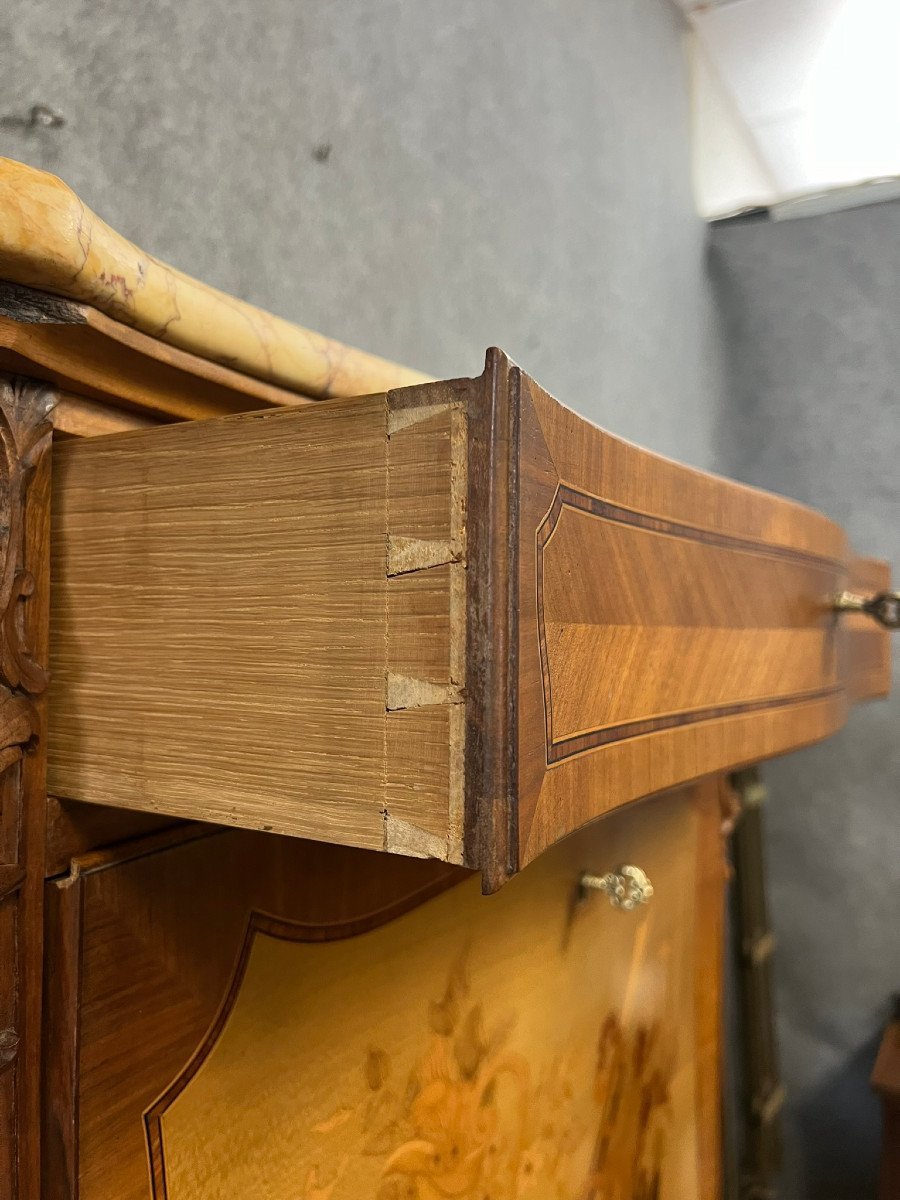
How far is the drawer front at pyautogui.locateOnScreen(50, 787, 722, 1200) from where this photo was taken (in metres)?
0.41

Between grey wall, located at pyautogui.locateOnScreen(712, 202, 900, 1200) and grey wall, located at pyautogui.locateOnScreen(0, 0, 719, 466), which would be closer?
grey wall, located at pyautogui.locateOnScreen(0, 0, 719, 466)

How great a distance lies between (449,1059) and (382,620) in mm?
372

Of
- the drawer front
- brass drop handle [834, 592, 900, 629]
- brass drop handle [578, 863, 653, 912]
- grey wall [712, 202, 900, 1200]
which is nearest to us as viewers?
the drawer front

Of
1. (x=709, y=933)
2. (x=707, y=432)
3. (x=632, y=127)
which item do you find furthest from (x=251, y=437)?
(x=707, y=432)

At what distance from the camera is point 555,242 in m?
1.29

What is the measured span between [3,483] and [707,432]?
1599mm

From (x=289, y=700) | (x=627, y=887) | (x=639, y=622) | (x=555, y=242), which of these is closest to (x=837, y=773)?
(x=555, y=242)

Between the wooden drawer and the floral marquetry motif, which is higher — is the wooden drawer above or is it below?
above

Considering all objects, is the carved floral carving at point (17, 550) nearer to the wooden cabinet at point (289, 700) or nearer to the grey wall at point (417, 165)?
the wooden cabinet at point (289, 700)

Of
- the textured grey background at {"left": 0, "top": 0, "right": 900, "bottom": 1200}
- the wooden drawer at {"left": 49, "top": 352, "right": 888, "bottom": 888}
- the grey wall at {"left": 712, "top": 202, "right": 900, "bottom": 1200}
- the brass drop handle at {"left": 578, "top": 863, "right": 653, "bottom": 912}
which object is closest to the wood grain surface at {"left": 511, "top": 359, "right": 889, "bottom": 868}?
the wooden drawer at {"left": 49, "top": 352, "right": 888, "bottom": 888}

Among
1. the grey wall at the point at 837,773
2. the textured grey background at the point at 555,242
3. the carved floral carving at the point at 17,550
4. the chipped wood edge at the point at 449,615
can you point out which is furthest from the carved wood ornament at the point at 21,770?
the grey wall at the point at 837,773

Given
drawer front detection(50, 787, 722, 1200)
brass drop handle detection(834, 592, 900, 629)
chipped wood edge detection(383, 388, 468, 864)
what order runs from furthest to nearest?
1. brass drop handle detection(834, 592, 900, 629)
2. drawer front detection(50, 787, 722, 1200)
3. chipped wood edge detection(383, 388, 468, 864)

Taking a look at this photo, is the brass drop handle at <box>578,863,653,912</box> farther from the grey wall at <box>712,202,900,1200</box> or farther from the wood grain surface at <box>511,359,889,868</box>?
the grey wall at <box>712,202,900,1200</box>

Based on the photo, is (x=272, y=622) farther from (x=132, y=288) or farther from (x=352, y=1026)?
(x=352, y=1026)
